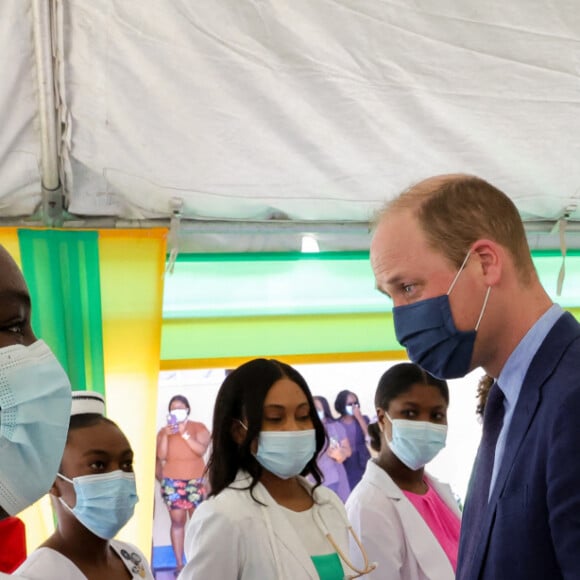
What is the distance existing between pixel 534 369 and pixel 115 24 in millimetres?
1988

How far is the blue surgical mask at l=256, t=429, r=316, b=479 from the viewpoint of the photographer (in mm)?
2834

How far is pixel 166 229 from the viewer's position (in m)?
3.71

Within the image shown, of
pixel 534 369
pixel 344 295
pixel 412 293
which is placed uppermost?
pixel 344 295

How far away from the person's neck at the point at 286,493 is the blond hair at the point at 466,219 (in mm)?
1559

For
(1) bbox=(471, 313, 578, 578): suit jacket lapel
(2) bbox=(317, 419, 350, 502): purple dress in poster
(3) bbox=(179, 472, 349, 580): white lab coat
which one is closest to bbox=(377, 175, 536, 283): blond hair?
(1) bbox=(471, 313, 578, 578): suit jacket lapel

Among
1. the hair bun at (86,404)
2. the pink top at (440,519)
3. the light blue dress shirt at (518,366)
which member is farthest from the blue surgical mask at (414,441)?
the light blue dress shirt at (518,366)

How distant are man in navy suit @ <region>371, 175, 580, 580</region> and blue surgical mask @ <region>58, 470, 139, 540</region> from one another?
137 cm

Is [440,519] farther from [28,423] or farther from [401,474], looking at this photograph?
[28,423]

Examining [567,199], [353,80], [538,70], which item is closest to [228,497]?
[353,80]

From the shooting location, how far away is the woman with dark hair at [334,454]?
13.6 ft

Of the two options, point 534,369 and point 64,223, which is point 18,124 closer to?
point 64,223

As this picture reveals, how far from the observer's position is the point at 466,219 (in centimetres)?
153

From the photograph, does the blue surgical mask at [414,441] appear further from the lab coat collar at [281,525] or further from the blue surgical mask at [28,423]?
the blue surgical mask at [28,423]

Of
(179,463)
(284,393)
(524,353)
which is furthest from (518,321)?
(179,463)
